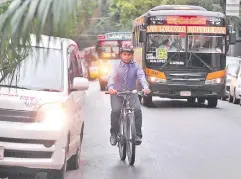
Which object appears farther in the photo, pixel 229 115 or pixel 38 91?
pixel 229 115

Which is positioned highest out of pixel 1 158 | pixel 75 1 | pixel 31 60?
pixel 75 1

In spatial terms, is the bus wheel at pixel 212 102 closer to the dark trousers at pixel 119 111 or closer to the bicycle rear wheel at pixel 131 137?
Answer: the dark trousers at pixel 119 111

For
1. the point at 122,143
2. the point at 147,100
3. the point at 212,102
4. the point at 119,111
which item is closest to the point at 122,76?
the point at 119,111

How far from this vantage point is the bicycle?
335 inches

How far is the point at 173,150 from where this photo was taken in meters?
10.4

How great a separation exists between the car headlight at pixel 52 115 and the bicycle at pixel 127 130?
7.73 ft

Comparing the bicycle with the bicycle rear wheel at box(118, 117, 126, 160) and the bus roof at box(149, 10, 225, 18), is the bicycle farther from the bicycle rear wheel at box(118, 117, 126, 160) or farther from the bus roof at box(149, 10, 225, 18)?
the bus roof at box(149, 10, 225, 18)

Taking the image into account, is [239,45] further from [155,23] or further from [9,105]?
[9,105]

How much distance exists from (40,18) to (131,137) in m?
6.88

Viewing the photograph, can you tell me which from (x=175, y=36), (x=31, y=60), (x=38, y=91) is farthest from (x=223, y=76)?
(x=31, y=60)

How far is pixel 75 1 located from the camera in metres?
→ 1.69

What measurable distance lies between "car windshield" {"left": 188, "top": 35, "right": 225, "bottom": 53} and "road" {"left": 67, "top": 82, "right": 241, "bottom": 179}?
312cm

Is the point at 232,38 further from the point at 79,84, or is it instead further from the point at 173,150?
the point at 79,84

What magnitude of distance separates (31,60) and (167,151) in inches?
334
